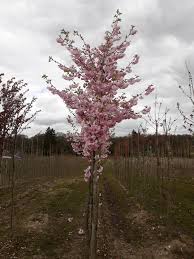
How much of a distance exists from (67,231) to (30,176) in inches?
757

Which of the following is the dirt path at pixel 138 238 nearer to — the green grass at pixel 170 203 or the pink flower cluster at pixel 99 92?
the green grass at pixel 170 203

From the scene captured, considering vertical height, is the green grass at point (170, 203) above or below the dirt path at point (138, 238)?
above

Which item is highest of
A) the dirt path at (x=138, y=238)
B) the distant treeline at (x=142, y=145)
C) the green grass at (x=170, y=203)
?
the distant treeline at (x=142, y=145)

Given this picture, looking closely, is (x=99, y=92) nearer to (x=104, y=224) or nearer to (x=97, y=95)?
(x=97, y=95)

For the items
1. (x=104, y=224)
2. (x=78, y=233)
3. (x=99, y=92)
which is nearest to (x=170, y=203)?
(x=104, y=224)

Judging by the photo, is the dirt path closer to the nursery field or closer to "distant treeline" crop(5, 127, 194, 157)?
the nursery field

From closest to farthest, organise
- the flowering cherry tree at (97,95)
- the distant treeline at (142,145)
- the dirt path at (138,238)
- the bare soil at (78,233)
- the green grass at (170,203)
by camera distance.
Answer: the flowering cherry tree at (97,95) < the bare soil at (78,233) < the dirt path at (138,238) < the green grass at (170,203) < the distant treeline at (142,145)

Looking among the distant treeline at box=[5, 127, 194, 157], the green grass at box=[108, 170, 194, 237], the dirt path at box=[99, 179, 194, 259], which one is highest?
the distant treeline at box=[5, 127, 194, 157]

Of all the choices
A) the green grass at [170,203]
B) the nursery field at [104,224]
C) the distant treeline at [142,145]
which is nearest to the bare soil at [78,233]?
the nursery field at [104,224]

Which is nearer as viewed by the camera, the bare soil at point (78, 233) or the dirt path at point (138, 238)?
the bare soil at point (78, 233)

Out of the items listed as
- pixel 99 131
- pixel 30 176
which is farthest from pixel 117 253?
pixel 30 176

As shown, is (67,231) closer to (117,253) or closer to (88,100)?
(117,253)

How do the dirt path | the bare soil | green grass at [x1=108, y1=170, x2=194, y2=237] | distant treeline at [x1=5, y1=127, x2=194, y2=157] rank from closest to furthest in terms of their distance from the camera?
the bare soil < the dirt path < green grass at [x1=108, y1=170, x2=194, y2=237] < distant treeline at [x1=5, y1=127, x2=194, y2=157]

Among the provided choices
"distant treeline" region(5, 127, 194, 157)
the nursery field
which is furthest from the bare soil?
"distant treeline" region(5, 127, 194, 157)
